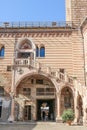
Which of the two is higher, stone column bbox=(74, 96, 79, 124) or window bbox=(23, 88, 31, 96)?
window bbox=(23, 88, 31, 96)

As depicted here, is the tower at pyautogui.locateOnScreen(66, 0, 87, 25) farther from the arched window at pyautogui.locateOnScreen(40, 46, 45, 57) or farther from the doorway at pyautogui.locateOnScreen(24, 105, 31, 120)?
the doorway at pyautogui.locateOnScreen(24, 105, 31, 120)

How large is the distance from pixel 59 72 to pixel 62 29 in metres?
5.49

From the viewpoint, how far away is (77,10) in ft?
97.0

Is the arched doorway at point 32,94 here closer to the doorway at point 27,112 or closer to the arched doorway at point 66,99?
the doorway at point 27,112

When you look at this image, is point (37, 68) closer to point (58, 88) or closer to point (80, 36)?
point (58, 88)

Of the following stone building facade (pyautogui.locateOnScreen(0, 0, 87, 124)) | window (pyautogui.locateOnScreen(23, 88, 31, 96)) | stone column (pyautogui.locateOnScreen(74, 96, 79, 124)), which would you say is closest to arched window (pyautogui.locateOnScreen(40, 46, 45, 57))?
stone building facade (pyautogui.locateOnScreen(0, 0, 87, 124))

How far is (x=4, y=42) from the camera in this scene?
28391mm

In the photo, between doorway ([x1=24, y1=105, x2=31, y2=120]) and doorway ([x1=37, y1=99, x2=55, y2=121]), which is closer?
doorway ([x1=24, y1=105, x2=31, y2=120])

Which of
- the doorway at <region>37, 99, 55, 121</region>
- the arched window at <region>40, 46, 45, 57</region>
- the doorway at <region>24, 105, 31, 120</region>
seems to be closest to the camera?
the doorway at <region>24, 105, 31, 120</region>

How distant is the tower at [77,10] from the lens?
95.8ft

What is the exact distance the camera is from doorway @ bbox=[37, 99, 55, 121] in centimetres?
2805

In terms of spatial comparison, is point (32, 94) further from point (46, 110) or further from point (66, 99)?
point (46, 110)

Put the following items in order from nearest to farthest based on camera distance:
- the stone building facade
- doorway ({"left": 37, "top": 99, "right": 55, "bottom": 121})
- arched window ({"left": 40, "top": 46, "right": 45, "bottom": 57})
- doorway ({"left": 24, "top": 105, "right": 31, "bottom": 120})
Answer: the stone building facade → doorway ({"left": 24, "top": 105, "right": 31, "bottom": 120}) → doorway ({"left": 37, "top": 99, "right": 55, "bottom": 121}) → arched window ({"left": 40, "top": 46, "right": 45, "bottom": 57})

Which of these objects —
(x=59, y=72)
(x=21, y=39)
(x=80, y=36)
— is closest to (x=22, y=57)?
(x=21, y=39)
